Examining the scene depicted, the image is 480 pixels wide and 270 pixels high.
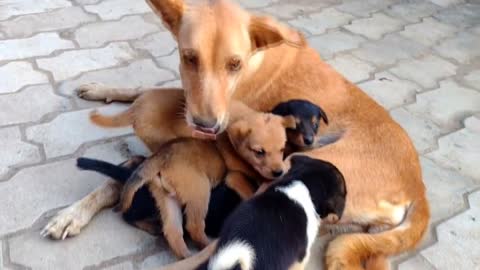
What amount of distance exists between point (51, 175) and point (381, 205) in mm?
1930

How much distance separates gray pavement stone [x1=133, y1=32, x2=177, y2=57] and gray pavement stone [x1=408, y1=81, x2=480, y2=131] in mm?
2130

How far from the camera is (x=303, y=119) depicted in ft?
9.53

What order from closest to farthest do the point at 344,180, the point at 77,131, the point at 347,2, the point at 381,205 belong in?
the point at 344,180, the point at 381,205, the point at 77,131, the point at 347,2

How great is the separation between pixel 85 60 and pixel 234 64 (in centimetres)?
213

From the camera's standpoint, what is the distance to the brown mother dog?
271 cm

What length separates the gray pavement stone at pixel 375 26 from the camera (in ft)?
18.1

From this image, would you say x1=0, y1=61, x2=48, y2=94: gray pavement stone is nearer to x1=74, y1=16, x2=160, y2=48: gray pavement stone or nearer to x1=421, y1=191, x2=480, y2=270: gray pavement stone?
x1=74, y1=16, x2=160, y2=48: gray pavement stone

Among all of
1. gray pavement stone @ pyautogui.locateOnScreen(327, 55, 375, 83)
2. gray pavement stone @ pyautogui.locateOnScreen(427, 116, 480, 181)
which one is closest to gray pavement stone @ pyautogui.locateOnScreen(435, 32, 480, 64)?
gray pavement stone @ pyautogui.locateOnScreen(327, 55, 375, 83)

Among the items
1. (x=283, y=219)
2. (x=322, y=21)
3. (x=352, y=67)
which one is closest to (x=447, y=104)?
(x=352, y=67)

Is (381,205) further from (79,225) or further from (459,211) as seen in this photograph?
(79,225)

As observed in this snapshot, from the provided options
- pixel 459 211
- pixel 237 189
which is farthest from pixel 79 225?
pixel 459 211

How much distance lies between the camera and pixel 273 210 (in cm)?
230

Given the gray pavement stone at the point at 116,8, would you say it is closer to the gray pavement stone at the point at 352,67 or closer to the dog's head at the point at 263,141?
the gray pavement stone at the point at 352,67

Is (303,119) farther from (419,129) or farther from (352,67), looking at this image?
(352,67)
